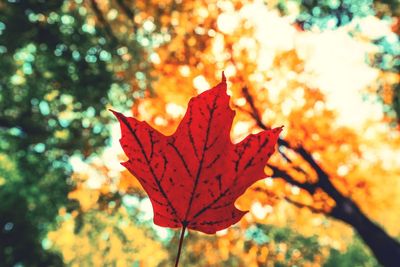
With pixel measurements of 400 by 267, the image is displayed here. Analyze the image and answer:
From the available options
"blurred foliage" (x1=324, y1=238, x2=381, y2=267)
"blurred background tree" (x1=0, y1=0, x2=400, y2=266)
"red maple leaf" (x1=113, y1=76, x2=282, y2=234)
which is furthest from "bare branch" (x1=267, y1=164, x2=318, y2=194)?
"blurred foliage" (x1=324, y1=238, x2=381, y2=267)

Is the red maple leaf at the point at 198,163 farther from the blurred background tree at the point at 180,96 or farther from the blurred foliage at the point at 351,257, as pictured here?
the blurred foliage at the point at 351,257

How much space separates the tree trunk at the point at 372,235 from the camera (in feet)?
16.0

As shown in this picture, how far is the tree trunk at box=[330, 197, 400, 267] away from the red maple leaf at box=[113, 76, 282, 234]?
16.0 feet

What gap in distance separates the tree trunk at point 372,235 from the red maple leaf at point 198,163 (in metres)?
4.87

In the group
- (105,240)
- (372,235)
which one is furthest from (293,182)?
(105,240)

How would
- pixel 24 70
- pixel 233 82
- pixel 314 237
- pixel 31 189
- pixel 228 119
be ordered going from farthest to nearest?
1. pixel 314 237
2. pixel 31 189
3. pixel 24 70
4. pixel 233 82
5. pixel 228 119

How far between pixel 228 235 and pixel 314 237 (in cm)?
746

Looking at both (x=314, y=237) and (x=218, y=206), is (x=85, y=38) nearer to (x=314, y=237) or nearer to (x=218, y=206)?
(x=218, y=206)

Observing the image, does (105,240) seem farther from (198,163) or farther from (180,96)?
(198,163)

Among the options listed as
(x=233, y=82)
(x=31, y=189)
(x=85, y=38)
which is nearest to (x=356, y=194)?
(x=233, y=82)

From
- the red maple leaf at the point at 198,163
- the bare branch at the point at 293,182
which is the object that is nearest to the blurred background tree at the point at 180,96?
the bare branch at the point at 293,182

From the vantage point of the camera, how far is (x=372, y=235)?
16.6ft

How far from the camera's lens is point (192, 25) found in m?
6.86

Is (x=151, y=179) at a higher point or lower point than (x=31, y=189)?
higher
